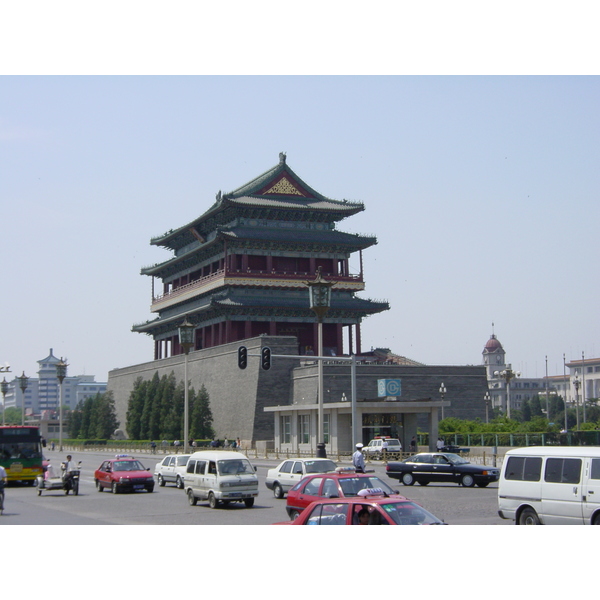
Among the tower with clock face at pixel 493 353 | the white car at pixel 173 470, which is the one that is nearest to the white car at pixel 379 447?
the white car at pixel 173 470

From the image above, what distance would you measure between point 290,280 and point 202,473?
53947mm

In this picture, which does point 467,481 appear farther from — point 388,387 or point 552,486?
point 388,387

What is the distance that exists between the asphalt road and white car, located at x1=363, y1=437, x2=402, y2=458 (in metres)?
14.2

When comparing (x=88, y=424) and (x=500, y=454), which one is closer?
(x=500, y=454)

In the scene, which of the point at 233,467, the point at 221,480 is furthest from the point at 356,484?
the point at 233,467

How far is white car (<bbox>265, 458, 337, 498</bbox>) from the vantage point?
27062 mm

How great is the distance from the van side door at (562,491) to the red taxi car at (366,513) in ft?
14.4

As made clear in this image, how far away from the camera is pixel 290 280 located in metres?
80.1

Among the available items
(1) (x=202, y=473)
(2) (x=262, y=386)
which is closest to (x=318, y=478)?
(1) (x=202, y=473)

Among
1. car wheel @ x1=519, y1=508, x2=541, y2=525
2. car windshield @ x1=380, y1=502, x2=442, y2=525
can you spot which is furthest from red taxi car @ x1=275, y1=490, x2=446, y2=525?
car wheel @ x1=519, y1=508, x2=541, y2=525

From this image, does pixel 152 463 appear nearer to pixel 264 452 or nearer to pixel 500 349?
pixel 264 452

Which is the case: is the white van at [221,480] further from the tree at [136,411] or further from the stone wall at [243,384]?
the tree at [136,411]

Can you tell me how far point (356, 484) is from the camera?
1859 cm

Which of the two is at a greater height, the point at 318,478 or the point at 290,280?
the point at 290,280
